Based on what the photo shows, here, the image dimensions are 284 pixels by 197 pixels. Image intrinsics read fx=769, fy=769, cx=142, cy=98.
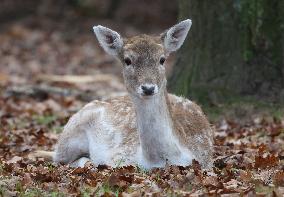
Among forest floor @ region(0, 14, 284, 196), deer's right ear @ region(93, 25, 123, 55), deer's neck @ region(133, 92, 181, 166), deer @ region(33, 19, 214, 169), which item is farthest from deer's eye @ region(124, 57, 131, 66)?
forest floor @ region(0, 14, 284, 196)

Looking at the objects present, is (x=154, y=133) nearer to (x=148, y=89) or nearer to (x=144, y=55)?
(x=148, y=89)

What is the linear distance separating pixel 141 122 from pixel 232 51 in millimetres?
3637

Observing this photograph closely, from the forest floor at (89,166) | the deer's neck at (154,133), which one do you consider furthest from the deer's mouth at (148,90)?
the forest floor at (89,166)

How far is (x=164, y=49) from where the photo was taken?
7754 millimetres

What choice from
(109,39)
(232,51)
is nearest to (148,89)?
(109,39)

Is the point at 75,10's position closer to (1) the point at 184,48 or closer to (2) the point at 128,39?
(1) the point at 184,48

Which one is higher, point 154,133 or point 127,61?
point 127,61

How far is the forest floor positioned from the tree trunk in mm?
504

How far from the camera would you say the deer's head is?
7.24m

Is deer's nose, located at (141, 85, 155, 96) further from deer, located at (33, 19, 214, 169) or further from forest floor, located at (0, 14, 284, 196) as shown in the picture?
forest floor, located at (0, 14, 284, 196)

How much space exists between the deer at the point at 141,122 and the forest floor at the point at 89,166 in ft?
0.90

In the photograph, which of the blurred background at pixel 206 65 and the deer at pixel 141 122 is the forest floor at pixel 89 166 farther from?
the deer at pixel 141 122

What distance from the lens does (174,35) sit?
8.04m

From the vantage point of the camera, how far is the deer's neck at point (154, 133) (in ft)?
24.2
